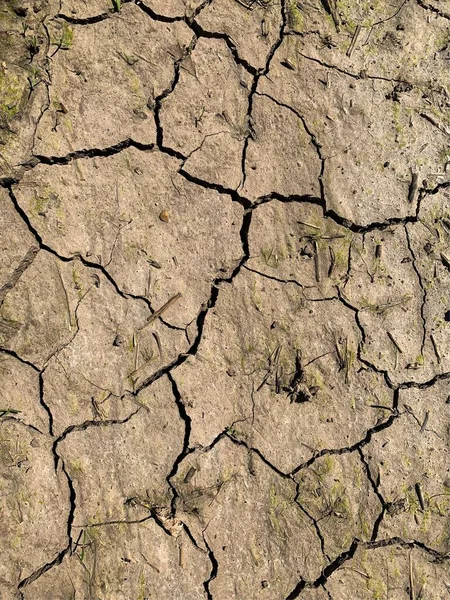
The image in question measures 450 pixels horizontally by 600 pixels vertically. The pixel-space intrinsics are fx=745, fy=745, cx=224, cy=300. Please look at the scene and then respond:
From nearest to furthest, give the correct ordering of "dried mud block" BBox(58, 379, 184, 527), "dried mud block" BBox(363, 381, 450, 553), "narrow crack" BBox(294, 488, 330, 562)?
1. "dried mud block" BBox(58, 379, 184, 527)
2. "narrow crack" BBox(294, 488, 330, 562)
3. "dried mud block" BBox(363, 381, 450, 553)

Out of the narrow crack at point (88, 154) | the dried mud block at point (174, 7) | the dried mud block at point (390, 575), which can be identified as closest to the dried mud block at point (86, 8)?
the dried mud block at point (174, 7)

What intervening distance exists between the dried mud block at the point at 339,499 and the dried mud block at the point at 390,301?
458mm

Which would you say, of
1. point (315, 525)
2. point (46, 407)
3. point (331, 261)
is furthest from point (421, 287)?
point (46, 407)

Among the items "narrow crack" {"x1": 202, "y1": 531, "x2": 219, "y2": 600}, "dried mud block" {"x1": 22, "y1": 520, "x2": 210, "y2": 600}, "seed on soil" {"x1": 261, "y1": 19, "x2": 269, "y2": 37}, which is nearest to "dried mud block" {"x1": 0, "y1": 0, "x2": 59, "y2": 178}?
"seed on soil" {"x1": 261, "y1": 19, "x2": 269, "y2": 37}

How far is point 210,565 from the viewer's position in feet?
9.62

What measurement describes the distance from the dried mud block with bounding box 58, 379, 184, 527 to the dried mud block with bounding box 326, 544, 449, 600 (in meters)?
0.82

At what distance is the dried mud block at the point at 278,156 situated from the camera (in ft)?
10.3

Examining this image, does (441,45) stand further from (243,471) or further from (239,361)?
(243,471)

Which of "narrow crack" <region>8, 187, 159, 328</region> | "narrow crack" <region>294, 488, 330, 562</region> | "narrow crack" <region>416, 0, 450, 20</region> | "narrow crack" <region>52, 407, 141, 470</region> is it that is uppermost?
"narrow crack" <region>416, 0, 450, 20</region>

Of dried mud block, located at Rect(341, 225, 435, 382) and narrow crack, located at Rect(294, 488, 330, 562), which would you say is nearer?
narrow crack, located at Rect(294, 488, 330, 562)

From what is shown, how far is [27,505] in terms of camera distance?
2766 mm

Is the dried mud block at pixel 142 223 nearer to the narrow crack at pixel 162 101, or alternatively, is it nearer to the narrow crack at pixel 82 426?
the narrow crack at pixel 162 101

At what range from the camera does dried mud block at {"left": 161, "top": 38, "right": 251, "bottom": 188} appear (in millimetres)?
3064

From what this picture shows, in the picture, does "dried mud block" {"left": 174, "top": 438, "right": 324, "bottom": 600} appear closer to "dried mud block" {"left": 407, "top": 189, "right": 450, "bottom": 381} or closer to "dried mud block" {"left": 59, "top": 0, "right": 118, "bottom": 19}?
"dried mud block" {"left": 407, "top": 189, "right": 450, "bottom": 381}
